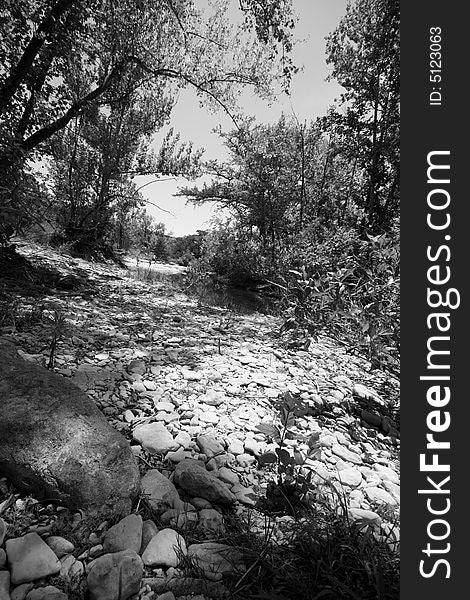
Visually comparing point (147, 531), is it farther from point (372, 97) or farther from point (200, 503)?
point (372, 97)

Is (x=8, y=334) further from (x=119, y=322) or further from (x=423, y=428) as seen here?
(x=423, y=428)

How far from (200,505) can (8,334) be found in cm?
267

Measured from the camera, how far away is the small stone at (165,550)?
4.42 feet

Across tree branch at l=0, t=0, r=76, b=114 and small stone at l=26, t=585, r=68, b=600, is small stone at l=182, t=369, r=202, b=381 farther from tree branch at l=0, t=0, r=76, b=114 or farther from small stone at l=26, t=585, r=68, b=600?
tree branch at l=0, t=0, r=76, b=114

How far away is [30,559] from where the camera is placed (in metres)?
1.25

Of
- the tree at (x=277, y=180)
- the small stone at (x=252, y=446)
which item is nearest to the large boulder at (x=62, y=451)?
the small stone at (x=252, y=446)

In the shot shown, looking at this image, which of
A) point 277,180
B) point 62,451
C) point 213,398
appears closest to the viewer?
point 62,451

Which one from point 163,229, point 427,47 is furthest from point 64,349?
point 163,229

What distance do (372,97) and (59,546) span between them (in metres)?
14.0

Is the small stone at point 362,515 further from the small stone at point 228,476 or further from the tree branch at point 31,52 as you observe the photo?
the tree branch at point 31,52

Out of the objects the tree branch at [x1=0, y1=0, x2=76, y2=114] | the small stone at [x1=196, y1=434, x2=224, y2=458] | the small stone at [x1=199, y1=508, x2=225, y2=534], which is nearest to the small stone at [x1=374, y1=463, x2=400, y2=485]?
the small stone at [x1=196, y1=434, x2=224, y2=458]

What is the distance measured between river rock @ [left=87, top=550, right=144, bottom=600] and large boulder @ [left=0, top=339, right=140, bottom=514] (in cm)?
27

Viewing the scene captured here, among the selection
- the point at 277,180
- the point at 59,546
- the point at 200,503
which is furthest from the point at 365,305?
the point at 277,180

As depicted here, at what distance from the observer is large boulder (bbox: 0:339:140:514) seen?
151 centimetres
